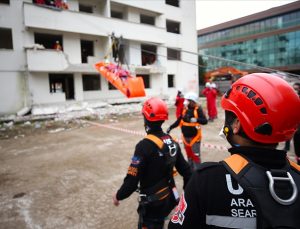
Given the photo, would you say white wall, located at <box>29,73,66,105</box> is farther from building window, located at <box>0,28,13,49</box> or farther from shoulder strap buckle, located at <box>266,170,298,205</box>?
shoulder strap buckle, located at <box>266,170,298,205</box>

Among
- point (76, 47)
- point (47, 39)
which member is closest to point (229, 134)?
point (76, 47)

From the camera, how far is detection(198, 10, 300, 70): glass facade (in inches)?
1673

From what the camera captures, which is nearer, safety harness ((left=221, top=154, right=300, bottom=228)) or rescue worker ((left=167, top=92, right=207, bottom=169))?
safety harness ((left=221, top=154, right=300, bottom=228))

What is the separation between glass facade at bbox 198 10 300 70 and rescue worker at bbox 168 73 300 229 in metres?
40.6

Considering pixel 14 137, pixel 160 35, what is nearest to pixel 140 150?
pixel 14 137

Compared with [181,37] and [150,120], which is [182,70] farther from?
[150,120]

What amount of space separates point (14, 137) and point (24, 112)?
670cm

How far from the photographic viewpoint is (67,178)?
5.34 meters

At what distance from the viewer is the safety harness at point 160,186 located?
2.41 metres

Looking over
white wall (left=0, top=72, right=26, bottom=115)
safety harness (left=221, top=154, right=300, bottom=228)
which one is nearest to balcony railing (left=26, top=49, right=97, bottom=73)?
white wall (left=0, top=72, right=26, bottom=115)

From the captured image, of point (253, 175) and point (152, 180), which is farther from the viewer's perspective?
point (152, 180)

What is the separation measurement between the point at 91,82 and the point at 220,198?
20955 mm

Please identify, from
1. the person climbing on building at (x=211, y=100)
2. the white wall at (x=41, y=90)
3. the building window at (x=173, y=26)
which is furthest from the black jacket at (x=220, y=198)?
the building window at (x=173, y=26)

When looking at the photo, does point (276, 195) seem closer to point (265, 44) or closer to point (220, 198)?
point (220, 198)
